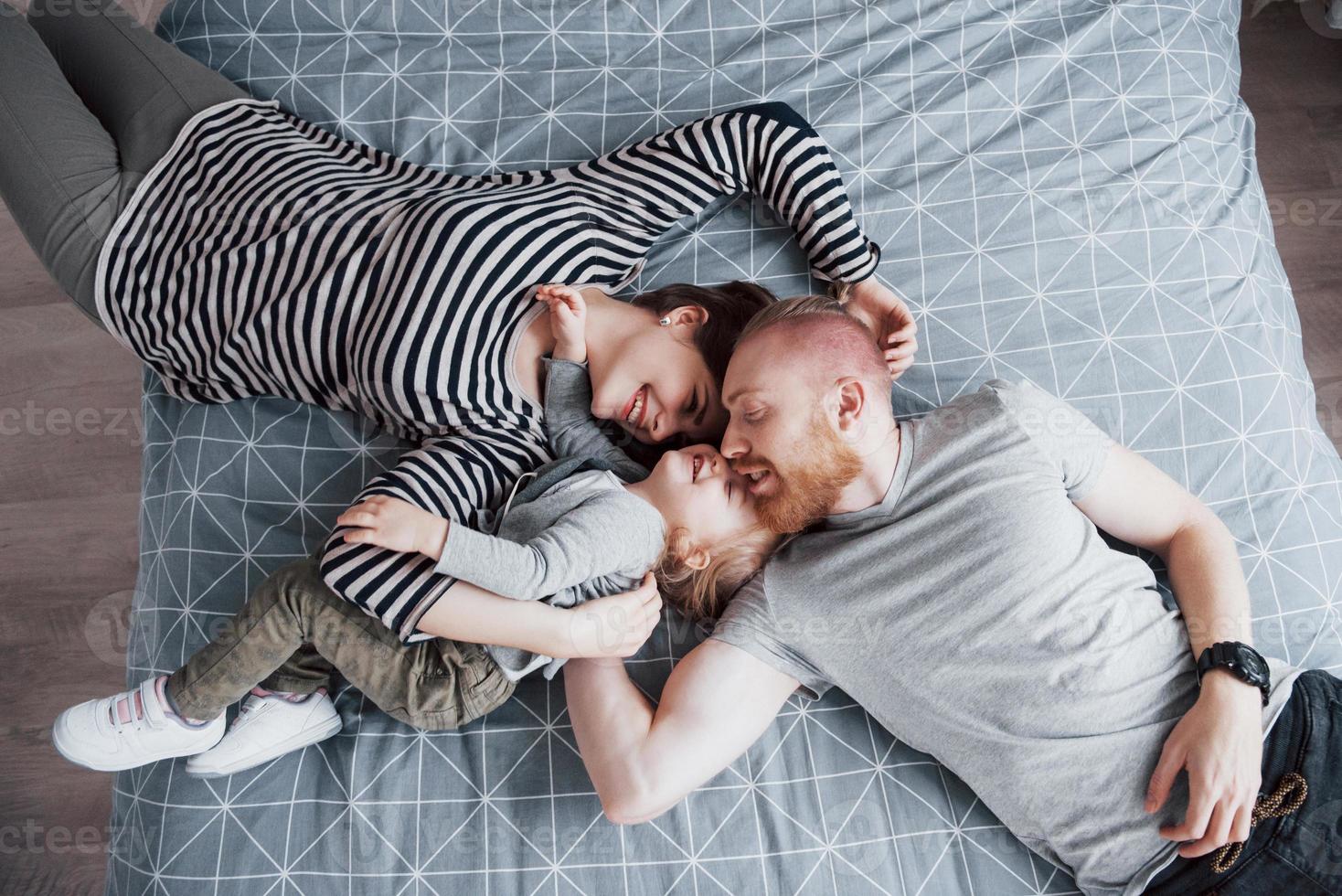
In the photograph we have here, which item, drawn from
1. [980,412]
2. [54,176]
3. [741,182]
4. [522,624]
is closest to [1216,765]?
Answer: [980,412]

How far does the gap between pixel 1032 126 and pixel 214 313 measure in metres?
1.37

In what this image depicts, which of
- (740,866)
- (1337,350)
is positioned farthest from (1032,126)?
(740,866)

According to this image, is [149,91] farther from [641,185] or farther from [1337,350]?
[1337,350]

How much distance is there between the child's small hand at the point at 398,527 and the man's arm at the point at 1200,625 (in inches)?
33.6

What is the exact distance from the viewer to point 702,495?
1.31m

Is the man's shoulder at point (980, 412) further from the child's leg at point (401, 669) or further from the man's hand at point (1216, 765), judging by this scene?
the child's leg at point (401, 669)

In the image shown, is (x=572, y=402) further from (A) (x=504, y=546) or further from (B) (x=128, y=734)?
(B) (x=128, y=734)

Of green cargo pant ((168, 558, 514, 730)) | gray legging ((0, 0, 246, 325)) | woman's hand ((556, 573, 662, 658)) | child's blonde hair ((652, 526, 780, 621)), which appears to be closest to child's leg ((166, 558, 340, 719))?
green cargo pant ((168, 558, 514, 730))

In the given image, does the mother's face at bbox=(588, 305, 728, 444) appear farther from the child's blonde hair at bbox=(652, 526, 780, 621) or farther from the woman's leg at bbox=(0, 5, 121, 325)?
the woman's leg at bbox=(0, 5, 121, 325)

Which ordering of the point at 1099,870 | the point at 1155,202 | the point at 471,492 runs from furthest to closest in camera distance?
the point at 1155,202 → the point at 471,492 → the point at 1099,870

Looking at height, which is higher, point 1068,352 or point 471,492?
point 1068,352

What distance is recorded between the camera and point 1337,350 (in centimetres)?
203

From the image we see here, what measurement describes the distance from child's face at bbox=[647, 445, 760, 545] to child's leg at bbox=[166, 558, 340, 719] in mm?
458

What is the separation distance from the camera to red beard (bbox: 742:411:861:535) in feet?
4.07
